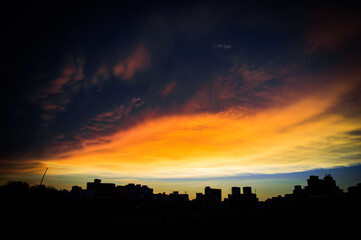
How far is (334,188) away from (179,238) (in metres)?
41.0

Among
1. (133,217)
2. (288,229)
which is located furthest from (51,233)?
(288,229)

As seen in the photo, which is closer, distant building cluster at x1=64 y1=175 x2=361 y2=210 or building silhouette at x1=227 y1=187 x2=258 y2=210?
distant building cluster at x1=64 y1=175 x2=361 y2=210

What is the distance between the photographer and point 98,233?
37.8m

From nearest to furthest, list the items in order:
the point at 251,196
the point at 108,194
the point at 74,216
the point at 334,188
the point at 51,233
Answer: the point at 51,233 < the point at 74,216 < the point at 251,196 < the point at 334,188 < the point at 108,194

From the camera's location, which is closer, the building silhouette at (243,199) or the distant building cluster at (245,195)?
the distant building cluster at (245,195)

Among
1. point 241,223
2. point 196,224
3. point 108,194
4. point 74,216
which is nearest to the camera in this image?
point 241,223

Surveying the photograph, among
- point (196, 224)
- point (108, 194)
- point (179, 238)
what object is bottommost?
point (179, 238)

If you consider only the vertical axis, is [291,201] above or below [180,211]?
above

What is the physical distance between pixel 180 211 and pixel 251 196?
17.5 metres

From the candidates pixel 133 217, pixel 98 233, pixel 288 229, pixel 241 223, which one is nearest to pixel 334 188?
pixel 288 229

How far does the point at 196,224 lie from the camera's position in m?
37.5

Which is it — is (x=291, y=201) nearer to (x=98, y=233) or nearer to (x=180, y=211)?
(x=180, y=211)

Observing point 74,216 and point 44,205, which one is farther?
point 74,216

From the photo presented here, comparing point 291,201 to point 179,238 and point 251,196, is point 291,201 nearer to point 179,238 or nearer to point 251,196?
point 251,196
